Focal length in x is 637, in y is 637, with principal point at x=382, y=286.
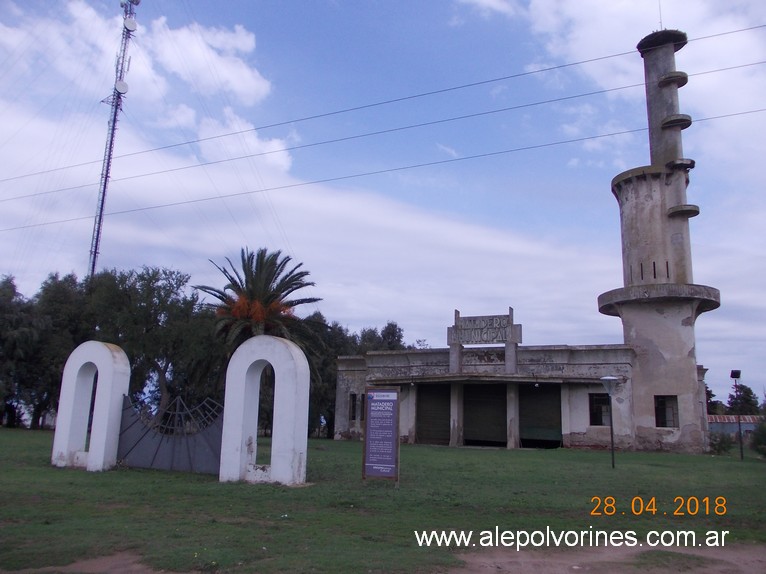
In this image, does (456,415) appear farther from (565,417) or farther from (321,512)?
(321,512)

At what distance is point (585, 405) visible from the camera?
32938 mm

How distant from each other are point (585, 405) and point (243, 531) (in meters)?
27.2

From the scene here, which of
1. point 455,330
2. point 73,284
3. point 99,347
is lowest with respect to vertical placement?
point 99,347

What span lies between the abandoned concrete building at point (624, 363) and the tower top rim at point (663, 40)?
0.08 metres

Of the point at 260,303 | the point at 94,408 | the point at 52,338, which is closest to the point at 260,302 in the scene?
the point at 260,303

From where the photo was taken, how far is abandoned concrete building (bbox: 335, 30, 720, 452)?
32438 millimetres

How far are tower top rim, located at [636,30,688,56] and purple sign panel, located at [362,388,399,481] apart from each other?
101ft

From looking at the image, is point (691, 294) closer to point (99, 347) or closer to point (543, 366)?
point (543, 366)

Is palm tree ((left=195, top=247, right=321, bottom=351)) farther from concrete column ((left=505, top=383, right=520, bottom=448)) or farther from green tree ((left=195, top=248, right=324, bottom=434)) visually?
concrete column ((left=505, top=383, right=520, bottom=448))

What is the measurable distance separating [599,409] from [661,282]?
7633 mm

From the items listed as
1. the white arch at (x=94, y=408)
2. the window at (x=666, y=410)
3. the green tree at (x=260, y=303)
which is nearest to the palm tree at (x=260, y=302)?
the green tree at (x=260, y=303)

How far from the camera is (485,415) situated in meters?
35.5

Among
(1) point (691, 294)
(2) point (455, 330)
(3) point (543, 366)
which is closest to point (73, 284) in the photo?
(2) point (455, 330)

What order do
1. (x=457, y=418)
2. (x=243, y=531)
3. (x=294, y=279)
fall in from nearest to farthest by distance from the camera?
(x=243, y=531) → (x=294, y=279) → (x=457, y=418)
